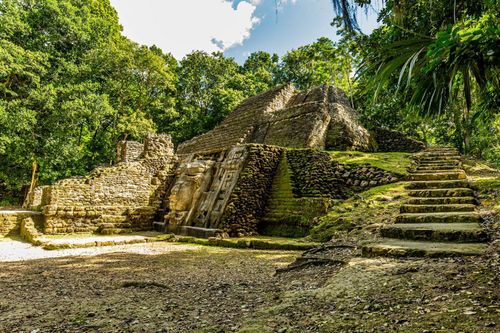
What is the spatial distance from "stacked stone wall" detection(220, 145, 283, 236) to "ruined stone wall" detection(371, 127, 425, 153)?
19.3ft

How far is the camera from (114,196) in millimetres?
11992

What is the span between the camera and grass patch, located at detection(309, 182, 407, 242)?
5.99 meters

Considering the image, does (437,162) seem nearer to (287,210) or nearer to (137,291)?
(287,210)

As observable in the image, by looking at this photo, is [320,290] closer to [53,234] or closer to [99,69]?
[53,234]

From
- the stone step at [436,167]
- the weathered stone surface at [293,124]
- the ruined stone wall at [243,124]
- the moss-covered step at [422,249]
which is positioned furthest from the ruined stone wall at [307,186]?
the ruined stone wall at [243,124]

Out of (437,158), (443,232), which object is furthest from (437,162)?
(443,232)

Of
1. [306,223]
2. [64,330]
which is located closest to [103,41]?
[306,223]

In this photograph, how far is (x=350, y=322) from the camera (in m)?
2.06

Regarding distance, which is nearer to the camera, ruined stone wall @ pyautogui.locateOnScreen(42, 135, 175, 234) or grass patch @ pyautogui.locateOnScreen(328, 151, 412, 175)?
grass patch @ pyautogui.locateOnScreen(328, 151, 412, 175)

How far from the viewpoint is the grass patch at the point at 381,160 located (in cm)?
898

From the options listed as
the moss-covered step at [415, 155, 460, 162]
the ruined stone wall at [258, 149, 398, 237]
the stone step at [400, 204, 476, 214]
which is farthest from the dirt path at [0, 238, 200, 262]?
the moss-covered step at [415, 155, 460, 162]

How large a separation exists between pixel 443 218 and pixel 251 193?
18.6ft

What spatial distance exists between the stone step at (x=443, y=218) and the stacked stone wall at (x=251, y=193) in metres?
4.99

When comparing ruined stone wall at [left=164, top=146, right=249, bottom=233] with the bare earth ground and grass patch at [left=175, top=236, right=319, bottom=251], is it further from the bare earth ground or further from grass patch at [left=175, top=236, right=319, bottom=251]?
the bare earth ground
